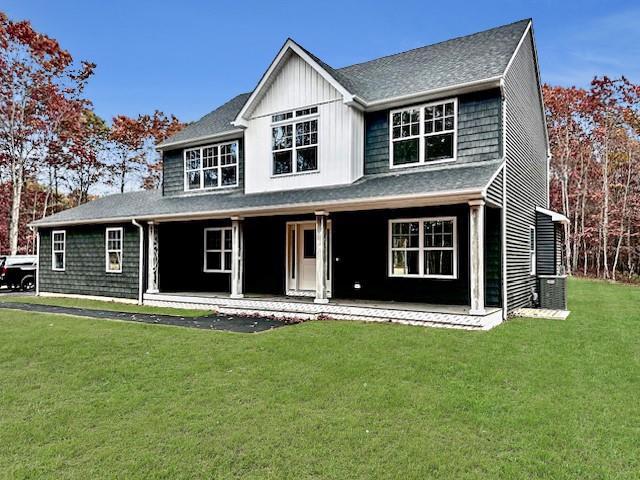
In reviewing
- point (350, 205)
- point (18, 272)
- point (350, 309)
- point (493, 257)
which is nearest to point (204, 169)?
point (350, 205)

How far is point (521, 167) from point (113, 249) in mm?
13130

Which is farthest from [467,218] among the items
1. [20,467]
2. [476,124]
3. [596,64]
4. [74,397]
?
[596,64]

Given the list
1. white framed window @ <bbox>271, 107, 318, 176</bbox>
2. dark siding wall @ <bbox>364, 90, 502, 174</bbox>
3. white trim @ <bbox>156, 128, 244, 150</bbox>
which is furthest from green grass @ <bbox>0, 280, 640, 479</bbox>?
white trim @ <bbox>156, 128, 244, 150</bbox>

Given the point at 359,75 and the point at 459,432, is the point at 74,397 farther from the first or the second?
the point at 359,75

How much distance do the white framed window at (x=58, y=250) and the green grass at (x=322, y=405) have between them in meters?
9.71

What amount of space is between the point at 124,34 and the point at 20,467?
2620cm

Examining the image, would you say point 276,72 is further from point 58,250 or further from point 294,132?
point 58,250

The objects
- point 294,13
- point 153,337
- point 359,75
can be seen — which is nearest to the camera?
point 153,337

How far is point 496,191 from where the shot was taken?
9.34m

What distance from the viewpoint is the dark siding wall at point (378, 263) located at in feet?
33.4

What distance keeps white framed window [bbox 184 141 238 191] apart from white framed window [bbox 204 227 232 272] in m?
1.56

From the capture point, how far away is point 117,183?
3366 cm

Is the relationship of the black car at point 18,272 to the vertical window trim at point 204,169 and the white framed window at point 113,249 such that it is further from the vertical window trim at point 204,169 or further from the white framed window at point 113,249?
the vertical window trim at point 204,169

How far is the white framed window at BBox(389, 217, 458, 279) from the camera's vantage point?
33.7 feet
